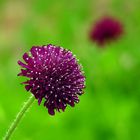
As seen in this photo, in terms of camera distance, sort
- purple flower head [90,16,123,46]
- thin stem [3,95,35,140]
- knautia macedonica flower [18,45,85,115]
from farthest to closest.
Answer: purple flower head [90,16,123,46]
knautia macedonica flower [18,45,85,115]
thin stem [3,95,35,140]

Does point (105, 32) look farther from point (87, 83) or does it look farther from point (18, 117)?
point (18, 117)

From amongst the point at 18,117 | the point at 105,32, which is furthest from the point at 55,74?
the point at 105,32

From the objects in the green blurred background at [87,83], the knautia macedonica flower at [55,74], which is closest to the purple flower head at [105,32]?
the green blurred background at [87,83]

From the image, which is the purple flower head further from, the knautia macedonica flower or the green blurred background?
the knautia macedonica flower

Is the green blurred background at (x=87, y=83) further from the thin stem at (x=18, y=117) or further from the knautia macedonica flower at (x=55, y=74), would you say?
the thin stem at (x=18, y=117)

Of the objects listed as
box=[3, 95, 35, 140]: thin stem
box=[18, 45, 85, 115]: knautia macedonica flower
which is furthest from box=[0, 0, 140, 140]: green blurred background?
box=[3, 95, 35, 140]: thin stem

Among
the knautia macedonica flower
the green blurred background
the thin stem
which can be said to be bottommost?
the thin stem

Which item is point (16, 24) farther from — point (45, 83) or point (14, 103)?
point (45, 83)
